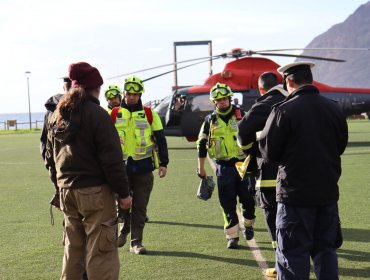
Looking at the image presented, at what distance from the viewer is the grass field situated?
5.55 m

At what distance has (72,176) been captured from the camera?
406 centimetres

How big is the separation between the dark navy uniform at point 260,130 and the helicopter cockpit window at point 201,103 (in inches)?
542

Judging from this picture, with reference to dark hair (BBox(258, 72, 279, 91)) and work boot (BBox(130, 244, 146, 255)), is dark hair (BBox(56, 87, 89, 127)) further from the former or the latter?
work boot (BBox(130, 244, 146, 255))

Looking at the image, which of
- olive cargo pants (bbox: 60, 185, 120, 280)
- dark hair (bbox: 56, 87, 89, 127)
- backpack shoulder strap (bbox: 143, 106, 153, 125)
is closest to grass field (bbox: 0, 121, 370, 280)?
olive cargo pants (bbox: 60, 185, 120, 280)

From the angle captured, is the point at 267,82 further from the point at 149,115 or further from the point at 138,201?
the point at 138,201

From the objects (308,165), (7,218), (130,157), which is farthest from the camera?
(7,218)

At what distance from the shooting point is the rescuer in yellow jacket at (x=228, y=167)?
639cm

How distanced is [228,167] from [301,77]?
2643 mm

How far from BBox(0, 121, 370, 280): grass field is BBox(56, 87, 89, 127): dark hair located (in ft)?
6.89

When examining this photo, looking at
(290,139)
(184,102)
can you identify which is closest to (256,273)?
(290,139)

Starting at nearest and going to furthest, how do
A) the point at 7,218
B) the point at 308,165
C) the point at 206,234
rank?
the point at 308,165
the point at 206,234
the point at 7,218

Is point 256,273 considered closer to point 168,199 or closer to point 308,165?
point 308,165

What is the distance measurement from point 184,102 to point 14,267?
13559mm

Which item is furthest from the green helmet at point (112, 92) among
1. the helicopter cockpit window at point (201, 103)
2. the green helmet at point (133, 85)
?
the helicopter cockpit window at point (201, 103)
